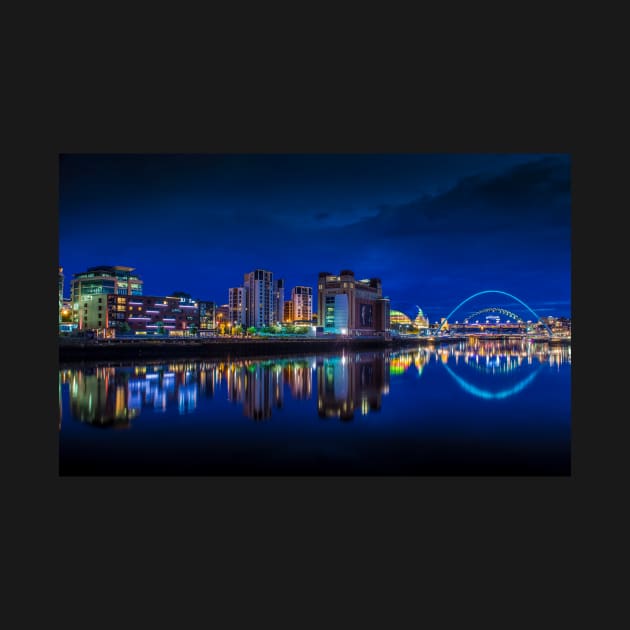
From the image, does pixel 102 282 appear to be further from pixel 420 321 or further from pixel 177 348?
pixel 420 321

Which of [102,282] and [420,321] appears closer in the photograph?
[102,282]

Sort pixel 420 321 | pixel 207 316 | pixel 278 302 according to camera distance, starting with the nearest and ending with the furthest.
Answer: pixel 207 316
pixel 278 302
pixel 420 321

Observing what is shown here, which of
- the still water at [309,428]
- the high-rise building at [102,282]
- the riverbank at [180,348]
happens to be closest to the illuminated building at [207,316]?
the high-rise building at [102,282]

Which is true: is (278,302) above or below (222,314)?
above

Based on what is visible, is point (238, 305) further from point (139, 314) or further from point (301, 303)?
point (139, 314)

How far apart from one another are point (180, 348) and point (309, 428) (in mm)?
19179

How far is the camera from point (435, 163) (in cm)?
539

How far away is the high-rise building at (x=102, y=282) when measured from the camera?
99.5 feet

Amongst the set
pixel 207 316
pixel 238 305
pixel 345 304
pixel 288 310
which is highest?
pixel 238 305

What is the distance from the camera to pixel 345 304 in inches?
2000

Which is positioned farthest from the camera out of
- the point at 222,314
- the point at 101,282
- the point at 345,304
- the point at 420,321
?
the point at 420,321

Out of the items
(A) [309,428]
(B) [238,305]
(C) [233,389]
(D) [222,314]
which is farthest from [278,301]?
(A) [309,428]

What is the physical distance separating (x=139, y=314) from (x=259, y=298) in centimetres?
2610

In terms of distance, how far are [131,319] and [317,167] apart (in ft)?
118
